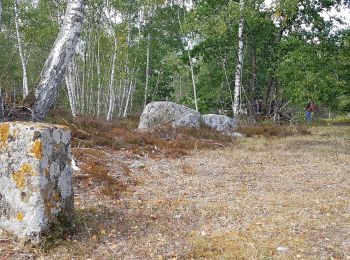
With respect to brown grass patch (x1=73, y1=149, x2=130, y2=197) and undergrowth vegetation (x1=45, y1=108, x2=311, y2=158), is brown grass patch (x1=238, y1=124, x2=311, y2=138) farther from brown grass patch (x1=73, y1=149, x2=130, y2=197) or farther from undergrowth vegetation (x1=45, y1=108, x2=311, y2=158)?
brown grass patch (x1=73, y1=149, x2=130, y2=197)

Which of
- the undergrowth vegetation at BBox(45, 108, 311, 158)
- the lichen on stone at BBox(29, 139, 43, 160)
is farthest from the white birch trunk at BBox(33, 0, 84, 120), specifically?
the lichen on stone at BBox(29, 139, 43, 160)

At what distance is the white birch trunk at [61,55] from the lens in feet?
25.4

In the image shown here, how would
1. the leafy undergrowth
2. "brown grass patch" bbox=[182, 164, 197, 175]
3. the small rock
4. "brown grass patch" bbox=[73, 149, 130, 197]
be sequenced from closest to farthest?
the small rock
"brown grass patch" bbox=[73, 149, 130, 197]
"brown grass patch" bbox=[182, 164, 197, 175]
the leafy undergrowth

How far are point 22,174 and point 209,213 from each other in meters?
2.85

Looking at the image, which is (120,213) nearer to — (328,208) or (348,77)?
(328,208)

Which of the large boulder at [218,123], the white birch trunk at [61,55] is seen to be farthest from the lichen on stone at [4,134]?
the large boulder at [218,123]

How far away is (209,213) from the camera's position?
597 cm

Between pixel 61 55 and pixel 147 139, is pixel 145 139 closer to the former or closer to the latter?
pixel 147 139

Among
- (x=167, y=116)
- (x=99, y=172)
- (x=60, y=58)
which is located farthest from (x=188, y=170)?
(x=167, y=116)

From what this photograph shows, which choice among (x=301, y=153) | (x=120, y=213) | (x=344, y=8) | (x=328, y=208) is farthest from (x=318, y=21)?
(x=120, y=213)

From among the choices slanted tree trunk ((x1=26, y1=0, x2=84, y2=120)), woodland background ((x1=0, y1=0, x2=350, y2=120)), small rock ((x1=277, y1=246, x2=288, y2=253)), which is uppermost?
woodland background ((x1=0, y1=0, x2=350, y2=120))

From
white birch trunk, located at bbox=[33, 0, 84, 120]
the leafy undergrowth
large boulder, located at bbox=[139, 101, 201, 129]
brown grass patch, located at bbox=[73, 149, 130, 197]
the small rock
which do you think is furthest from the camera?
large boulder, located at bbox=[139, 101, 201, 129]

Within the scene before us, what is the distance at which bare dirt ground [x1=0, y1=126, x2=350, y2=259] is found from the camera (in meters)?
4.45

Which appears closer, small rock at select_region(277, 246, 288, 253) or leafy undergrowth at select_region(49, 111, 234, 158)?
small rock at select_region(277, 246, 288, 253)
